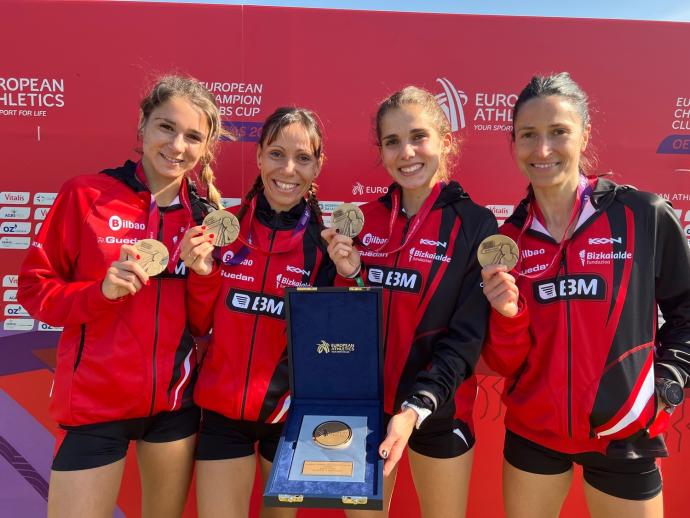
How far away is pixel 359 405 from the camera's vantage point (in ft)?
6.33

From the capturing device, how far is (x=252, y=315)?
2.09 meters

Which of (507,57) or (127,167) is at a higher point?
(507,57)

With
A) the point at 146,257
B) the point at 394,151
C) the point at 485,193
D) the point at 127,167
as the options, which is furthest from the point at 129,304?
the point at 485,193

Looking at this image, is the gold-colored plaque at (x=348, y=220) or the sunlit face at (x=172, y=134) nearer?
the gold-colored plaque at (x=348, y=220)

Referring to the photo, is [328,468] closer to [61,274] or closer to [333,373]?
[333,373]

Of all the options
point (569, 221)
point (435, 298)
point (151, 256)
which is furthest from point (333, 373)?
point (569, 221)

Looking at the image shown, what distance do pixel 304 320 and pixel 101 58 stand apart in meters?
2.29

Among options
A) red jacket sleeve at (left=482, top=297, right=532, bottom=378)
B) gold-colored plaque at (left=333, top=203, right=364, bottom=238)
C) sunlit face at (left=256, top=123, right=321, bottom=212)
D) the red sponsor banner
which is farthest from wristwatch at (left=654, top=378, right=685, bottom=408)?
sunlit face at (left=256, top=123, right=321, bottom=212)

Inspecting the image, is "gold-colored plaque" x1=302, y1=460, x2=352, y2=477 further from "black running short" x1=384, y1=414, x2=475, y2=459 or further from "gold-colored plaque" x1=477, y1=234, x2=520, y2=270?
"gold-colored plaque" x1=477, y1=234, x2=520, y2=270

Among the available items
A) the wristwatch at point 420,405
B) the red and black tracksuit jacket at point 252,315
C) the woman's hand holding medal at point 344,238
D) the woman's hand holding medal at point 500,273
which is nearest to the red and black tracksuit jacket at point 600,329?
the woman's hand holding medal at point 500,273

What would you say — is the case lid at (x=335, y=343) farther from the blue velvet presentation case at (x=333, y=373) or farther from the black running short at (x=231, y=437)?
the black running short at (x=231, y=437)

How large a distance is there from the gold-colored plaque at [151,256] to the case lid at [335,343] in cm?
56

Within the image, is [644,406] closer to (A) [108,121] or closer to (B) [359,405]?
(B) [359,405]

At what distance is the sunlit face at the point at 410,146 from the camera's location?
6.82 ft
